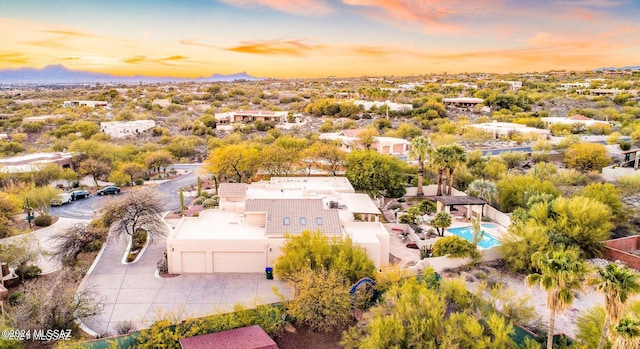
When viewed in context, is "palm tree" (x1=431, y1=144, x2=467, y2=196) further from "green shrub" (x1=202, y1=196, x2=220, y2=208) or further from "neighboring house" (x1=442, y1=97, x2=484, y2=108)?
"neighboring house" (x1=442, y1=97, x2=484, y2=108)

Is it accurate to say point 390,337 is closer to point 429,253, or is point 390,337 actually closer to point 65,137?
point 429,253

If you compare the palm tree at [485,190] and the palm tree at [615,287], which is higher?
the palm tree at [615,287]

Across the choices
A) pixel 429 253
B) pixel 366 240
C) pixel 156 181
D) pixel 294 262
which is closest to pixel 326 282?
pixel 294 262

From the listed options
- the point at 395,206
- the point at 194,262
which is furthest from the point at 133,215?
the point at 395,206

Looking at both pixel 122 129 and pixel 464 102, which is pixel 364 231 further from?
pixel 464 102

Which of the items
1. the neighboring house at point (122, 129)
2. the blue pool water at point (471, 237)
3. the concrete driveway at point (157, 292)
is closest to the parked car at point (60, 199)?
the concrete driveway at point (157, 292)

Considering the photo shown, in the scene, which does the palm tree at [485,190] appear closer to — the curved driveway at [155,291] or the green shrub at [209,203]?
the curved driveway at [155,291]

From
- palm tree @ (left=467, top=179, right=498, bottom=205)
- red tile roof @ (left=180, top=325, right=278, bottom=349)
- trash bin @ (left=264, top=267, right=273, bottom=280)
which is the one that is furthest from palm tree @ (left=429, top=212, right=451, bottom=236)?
red tile roof @ (left=180, top=325, right=278, bottom=349)
